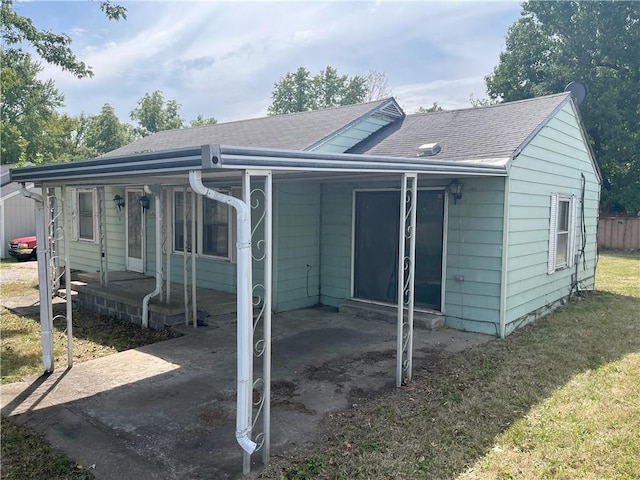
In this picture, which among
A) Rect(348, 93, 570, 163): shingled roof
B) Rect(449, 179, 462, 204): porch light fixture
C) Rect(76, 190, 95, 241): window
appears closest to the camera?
Rect(449, 179, 462, 204): porch light fixture

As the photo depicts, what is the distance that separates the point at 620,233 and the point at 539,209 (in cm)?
1490

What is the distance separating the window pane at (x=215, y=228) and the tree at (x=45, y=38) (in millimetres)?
4480

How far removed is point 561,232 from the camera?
8383mm

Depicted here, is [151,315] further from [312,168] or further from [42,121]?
[42,121]

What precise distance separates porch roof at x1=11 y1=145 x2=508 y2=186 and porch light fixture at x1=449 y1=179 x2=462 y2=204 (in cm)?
129

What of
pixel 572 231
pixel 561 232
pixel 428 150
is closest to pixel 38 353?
pixel 428 150

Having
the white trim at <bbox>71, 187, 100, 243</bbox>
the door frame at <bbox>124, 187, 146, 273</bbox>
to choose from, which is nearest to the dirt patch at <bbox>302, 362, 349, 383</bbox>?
the door frame at <bbox>124, 187, 146, 273</bbox>

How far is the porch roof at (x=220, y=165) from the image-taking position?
288 centimetres

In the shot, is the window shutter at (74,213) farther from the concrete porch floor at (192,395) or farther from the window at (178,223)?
the concrete porch floor at (192,395)

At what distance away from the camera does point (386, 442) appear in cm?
365

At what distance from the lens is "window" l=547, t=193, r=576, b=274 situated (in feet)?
26.0

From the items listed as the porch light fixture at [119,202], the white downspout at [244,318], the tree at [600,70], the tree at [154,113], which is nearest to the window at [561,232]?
the white downspout at [244,318]

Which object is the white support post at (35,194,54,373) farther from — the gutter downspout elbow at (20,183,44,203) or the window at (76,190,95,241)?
the window at (76,190,95,241)

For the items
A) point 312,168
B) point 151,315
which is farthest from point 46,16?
point 312,168
